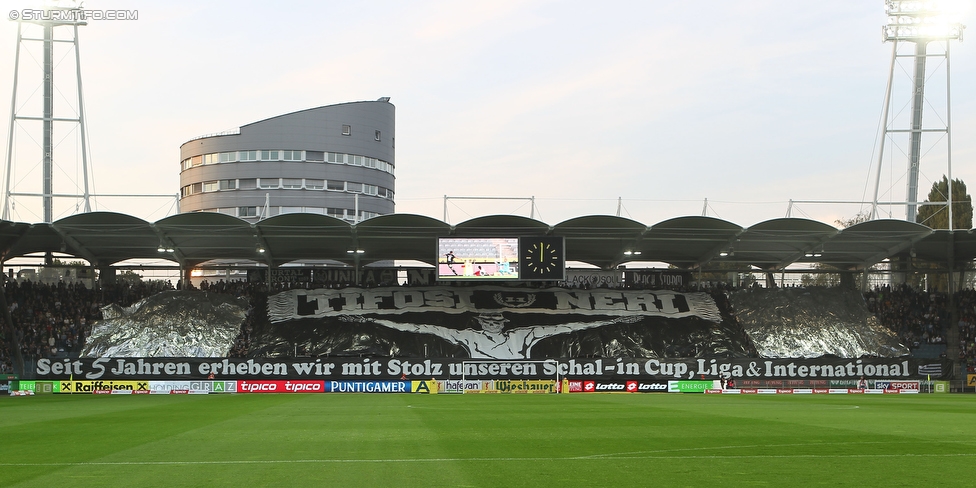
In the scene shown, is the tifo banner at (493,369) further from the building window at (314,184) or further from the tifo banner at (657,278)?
the building window at (314,184)

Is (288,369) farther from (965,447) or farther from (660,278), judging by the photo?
(965,447)

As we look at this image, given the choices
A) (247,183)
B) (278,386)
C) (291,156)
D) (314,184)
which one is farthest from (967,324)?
(247,183)

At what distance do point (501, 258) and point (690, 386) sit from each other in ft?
39.5

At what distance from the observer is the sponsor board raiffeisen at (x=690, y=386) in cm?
4338

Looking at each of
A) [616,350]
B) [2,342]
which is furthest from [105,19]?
[616,350]

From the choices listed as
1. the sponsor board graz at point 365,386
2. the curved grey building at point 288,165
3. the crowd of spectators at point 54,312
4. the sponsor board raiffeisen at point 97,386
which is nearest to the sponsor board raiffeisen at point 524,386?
the sponsor board graz at point 365,386

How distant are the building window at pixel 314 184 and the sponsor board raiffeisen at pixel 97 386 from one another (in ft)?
162

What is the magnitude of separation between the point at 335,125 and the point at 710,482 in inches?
3287

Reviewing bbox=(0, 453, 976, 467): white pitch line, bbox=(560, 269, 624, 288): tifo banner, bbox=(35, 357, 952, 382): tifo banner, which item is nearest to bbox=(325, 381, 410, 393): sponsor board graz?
bbox=(35, 357, 952, 382): tifo banner

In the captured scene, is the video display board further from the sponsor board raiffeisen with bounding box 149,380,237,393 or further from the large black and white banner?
the sponsor board raiffeisen with bounding box 149,380,237,393

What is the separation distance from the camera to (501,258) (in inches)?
1861

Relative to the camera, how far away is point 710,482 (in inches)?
436

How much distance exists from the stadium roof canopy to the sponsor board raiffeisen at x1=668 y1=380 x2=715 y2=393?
8.60m

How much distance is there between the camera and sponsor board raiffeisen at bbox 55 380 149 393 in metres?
41.7
